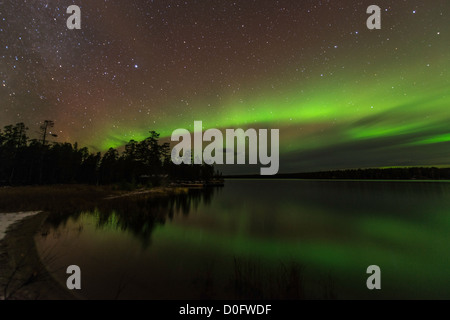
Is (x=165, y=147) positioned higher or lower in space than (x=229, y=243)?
higher

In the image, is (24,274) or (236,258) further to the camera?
(236,258)

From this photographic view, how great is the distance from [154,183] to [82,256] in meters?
55.5

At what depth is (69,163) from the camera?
69312 mm

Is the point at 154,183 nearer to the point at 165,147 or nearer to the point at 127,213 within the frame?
the point at 165,147

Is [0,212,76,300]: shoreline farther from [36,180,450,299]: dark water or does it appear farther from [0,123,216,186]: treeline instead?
[0,123,216,186]: treeline

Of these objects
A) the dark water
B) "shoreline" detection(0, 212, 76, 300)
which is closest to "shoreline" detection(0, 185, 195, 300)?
"shoreline" detection(0, 212, 76, 300)

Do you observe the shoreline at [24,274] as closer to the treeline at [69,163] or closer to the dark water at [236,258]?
the dark water at [236,258]

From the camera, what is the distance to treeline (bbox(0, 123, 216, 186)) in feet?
171

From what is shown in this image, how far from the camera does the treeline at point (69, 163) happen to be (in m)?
52.2

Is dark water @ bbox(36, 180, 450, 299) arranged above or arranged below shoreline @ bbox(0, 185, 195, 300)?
below

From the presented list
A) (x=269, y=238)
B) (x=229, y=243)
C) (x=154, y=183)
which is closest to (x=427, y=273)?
(x=269, y=238)

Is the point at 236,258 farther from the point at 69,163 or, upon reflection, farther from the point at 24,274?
the point at 69,163

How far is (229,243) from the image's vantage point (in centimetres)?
1475

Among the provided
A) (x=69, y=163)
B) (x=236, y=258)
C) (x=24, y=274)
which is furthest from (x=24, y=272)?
(x=69, y=163)
